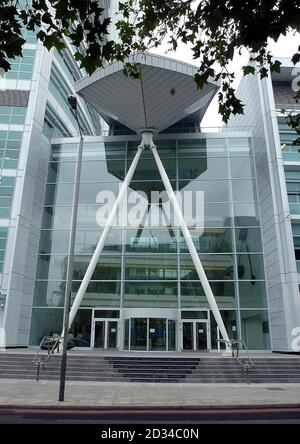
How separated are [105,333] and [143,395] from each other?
1298 cm

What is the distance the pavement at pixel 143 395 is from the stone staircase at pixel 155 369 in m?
1.00

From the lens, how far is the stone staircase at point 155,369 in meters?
17.0

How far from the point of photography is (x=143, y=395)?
1290 cm

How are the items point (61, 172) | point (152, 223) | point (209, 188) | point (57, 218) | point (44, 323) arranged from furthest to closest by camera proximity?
1. point (61, 172)
2. point (57, 218)
3. point (209, 188)
4. point (152, 223)
5. point (44, 323)

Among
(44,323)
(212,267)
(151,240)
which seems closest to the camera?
(44,323)

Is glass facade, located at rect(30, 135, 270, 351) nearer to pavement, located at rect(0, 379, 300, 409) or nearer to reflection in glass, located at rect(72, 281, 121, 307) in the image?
reflection in glass, located at rect(72, 281, 121, 307)

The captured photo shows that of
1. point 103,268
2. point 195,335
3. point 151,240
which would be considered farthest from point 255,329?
point 103,268

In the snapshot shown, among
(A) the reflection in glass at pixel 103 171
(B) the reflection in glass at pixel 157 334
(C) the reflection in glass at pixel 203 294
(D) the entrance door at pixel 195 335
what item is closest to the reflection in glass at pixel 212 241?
(C) the reflection in glass at pixel 203 294

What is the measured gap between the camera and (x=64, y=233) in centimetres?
2833

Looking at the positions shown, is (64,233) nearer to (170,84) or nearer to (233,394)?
(170,84)

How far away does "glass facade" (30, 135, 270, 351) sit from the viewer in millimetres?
25312

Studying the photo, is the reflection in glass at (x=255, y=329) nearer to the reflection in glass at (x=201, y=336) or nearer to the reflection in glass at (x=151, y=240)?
the reflection in glass at (x=201, y=336)

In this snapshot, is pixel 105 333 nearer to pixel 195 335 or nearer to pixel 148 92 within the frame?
pixel 195 335
